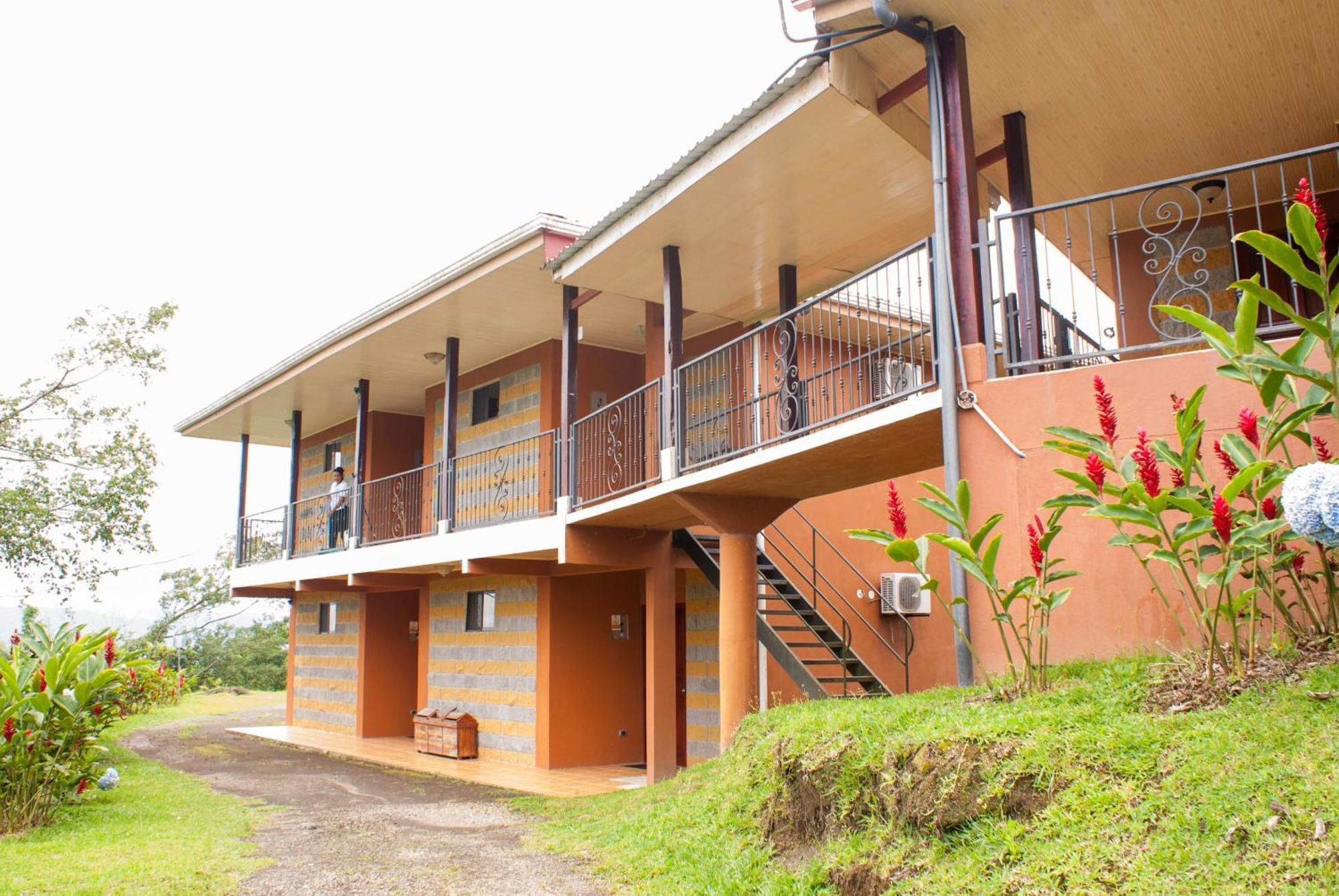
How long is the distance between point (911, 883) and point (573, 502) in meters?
7.21

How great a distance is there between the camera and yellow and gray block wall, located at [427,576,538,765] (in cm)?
1440

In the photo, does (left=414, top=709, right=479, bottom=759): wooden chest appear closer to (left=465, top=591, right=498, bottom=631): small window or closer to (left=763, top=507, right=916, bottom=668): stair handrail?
(left=465, top=591, right=498, bottom=631): small window

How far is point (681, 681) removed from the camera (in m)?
13.5

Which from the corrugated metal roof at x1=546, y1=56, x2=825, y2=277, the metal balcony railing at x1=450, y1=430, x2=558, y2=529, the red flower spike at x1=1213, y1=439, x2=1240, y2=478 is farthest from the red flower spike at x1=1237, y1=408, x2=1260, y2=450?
the metal balcony railing at x1=450, y1=430, x2=558, y2=529

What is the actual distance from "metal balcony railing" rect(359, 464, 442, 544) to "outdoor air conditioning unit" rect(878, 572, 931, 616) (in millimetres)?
7068

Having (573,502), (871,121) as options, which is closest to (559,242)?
(573,502)

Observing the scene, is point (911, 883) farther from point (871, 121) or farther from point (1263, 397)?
point (871, 121)

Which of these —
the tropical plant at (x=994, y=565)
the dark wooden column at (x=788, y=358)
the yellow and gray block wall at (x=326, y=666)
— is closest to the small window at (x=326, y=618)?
the yellow and gray block wall at (x=326, y=666)

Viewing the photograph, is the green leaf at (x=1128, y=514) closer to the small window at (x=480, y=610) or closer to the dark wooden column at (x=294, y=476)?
the small window at (x=480, y=610)

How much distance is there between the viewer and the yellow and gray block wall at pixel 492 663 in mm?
14398

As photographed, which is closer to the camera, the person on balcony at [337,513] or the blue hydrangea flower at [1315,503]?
the blue hydrangea flower at [1315,503]

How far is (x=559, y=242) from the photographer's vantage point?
11125 millimetres

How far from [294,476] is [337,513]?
286cm

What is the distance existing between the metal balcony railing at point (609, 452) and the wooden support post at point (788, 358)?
1.46 m
